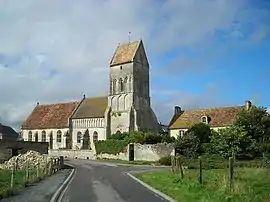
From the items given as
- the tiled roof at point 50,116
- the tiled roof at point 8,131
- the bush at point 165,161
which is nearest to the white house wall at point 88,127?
the tiled roof at point 50,116

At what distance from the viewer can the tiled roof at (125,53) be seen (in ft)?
327

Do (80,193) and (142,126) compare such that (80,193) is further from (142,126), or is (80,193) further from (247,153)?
(142,126)

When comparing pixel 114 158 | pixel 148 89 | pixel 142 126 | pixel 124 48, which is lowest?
pixel 114 158

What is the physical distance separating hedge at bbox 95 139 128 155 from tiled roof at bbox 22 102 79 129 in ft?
76.8

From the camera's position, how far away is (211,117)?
273 ft

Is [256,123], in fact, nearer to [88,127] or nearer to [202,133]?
[202,133]

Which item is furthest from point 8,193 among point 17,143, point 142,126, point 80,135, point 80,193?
point 80,135

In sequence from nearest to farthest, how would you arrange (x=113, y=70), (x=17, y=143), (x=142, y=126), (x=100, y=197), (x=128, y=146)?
1. (x=100, y=197)
2. (x=17, y=143)
3. (x=128, y=146)
4. (x=142, y=126)
5. (x=113, y=70)

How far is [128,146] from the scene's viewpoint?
7319cm

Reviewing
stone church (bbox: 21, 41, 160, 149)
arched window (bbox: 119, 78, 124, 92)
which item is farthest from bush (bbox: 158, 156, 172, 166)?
arched window (bbox: 119, 78, 124, 92)

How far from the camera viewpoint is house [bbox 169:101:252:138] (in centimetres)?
8038

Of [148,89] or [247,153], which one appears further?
[148,89]

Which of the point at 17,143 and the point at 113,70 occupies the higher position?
the point at 113,70

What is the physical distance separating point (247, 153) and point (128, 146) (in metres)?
23.0
